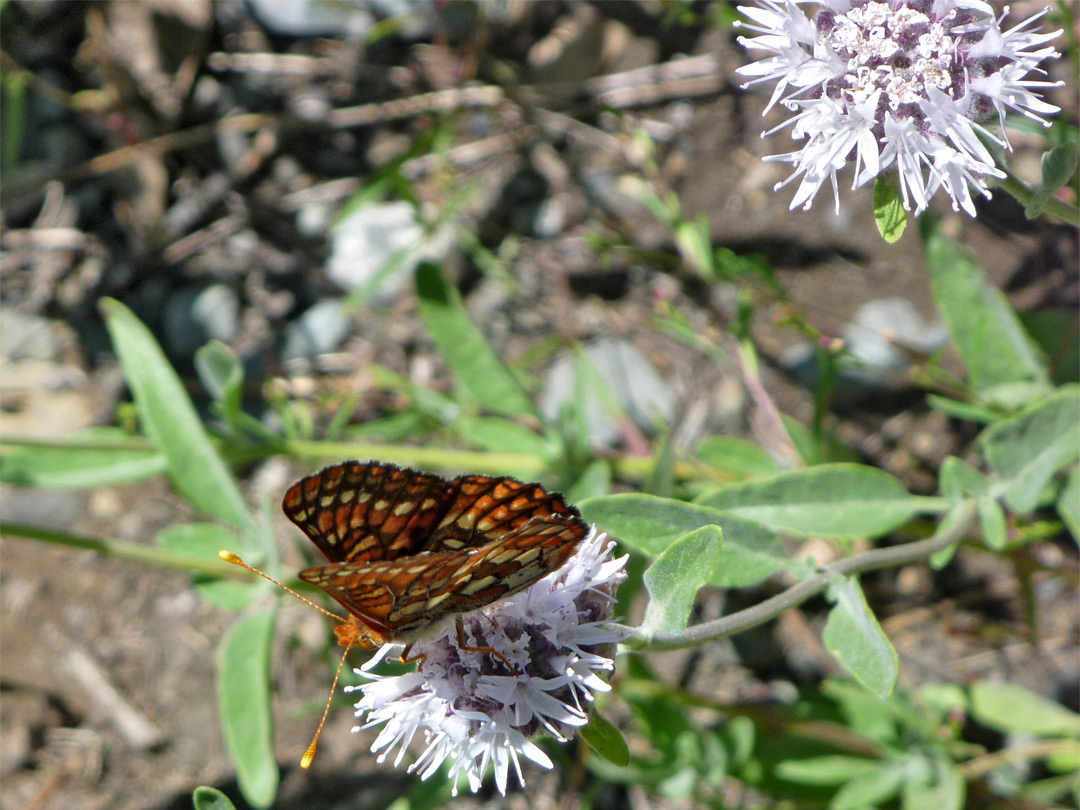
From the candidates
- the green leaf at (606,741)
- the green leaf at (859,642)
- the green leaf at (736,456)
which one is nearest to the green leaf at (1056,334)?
the green leaf at (736,456)

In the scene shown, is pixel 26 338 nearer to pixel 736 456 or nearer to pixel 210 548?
pixel 210 548

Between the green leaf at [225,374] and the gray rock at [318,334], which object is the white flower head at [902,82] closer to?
the green leaf at [225,374]

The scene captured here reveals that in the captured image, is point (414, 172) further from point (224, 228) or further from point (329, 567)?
point (329, 567)

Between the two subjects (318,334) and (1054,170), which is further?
(318,334)

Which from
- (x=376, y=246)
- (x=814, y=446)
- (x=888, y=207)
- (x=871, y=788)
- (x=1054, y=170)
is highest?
(x=1054, y=170)

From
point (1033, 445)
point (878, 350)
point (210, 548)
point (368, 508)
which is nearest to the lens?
point (368, 508)

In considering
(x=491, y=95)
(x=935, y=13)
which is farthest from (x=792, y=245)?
Answer: (x=935, y=13)

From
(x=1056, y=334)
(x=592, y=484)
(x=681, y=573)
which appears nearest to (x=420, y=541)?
(x=681, y=573)
